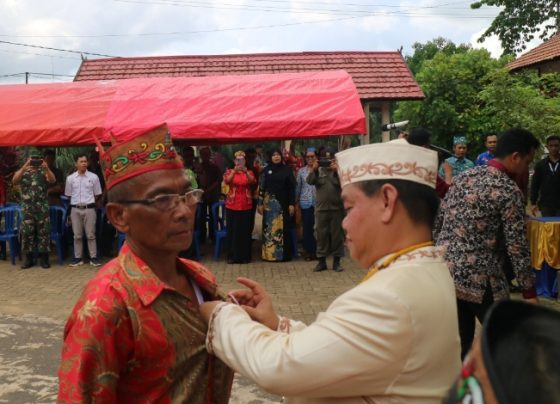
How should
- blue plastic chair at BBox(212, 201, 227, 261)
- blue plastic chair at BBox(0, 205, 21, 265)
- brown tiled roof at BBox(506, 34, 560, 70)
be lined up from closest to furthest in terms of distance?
blue plastic chair at BBox(0, 205, 21, 265)
blue plastic chair at BBox(212, 201, 227, 261)
brown tiled roof at BBox(506, 34, 560, 70)

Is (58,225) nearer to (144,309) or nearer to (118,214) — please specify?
(118,214)

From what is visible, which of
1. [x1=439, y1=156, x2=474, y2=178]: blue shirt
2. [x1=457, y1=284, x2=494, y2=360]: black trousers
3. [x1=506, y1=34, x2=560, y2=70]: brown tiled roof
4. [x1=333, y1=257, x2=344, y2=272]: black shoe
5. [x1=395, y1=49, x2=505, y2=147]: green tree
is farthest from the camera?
[x1=506, y1=34, x2=560, y2=70]: brown tiled roof

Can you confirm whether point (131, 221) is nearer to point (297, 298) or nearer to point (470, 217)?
point (470, 217)

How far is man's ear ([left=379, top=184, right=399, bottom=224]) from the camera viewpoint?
171 cm

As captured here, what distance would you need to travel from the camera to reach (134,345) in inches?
68.7

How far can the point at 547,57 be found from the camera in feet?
64.8

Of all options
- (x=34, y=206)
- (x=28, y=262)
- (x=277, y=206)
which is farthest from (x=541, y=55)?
(x=28, y=262)

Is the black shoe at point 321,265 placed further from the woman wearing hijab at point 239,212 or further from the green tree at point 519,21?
the green tree at point 519,21

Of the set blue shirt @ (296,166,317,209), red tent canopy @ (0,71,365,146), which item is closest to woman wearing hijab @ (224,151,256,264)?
red tent canopy @ (0,71,365,146)

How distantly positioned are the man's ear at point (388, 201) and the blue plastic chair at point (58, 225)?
999cm

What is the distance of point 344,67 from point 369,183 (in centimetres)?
1363

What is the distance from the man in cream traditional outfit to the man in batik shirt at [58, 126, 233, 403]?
0.13 meters

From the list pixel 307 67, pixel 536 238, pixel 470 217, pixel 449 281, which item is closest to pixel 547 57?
pixel 307 67

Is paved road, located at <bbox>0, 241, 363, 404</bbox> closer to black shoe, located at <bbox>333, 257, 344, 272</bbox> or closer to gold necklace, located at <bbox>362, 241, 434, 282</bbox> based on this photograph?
black shoe, located at <bbox>333, 257, 344, 272</bbox>
